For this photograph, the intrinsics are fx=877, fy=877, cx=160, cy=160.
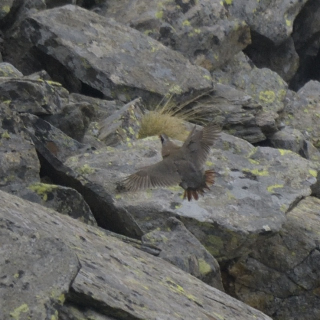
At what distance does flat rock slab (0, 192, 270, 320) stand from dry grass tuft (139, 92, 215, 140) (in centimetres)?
546

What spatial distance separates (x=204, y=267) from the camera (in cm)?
804

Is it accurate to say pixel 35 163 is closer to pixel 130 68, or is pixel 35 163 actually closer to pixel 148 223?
pixel 148 223

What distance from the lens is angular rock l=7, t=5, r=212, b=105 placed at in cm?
1274

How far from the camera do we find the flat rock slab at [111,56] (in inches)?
501

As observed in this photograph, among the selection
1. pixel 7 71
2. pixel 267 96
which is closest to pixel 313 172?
pixel 7 71

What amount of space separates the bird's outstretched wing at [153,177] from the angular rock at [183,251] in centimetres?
76

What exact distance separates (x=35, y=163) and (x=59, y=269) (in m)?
3.38

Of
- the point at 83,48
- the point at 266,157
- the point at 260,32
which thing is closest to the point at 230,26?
the point at 260,32

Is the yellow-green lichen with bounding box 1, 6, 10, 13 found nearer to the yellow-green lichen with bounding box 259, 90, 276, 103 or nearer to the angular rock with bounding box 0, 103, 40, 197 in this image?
the yellow-green lichen with bounding box 259, 90, 276, 103

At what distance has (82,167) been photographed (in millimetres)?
9445

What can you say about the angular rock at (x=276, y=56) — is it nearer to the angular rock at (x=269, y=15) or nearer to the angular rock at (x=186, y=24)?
the angular rock at (x=269, y=15)

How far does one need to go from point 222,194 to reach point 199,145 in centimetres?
61

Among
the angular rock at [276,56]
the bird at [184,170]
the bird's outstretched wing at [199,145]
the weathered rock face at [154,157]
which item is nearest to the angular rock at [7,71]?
the weathered rock face at [154,157]

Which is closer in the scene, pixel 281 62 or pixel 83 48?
pixel 83 48
